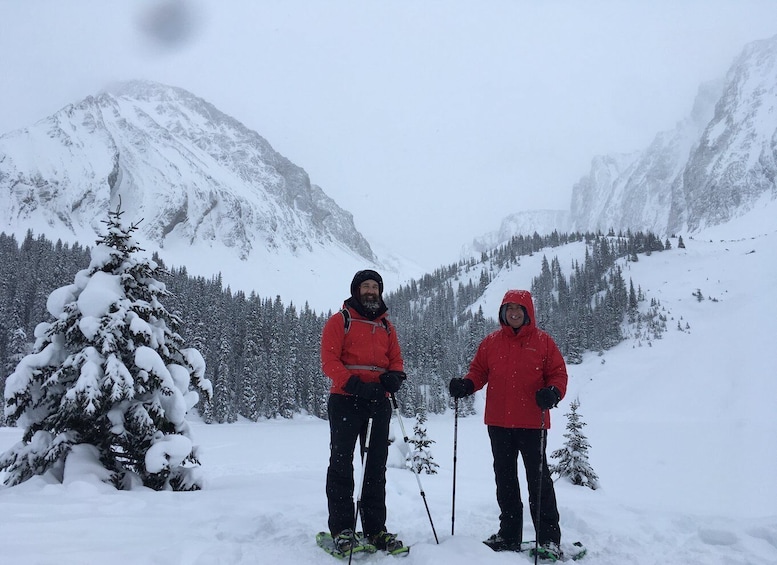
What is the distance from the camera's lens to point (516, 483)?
15.5 feet

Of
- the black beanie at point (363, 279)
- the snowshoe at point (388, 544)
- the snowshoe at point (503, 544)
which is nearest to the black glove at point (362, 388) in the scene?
the black beanie at point (363, 279)

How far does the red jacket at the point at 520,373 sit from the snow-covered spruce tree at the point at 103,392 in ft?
18.2

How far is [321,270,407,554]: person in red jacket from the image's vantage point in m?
4.33

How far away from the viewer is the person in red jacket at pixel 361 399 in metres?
4.33

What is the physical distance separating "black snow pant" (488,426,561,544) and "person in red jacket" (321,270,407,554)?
1.18 metres

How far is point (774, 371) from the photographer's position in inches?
1671

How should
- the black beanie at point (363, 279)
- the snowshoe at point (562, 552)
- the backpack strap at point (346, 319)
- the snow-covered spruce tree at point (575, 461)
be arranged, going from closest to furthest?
the snowshoe at point (562, 552) → the backpack strap at point (346, 319) → the black beanie at point (363, 279) → the snow-covered spruce tree at point (575, 461)

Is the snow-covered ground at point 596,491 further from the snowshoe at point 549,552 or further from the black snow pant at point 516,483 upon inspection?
the black snow pant at point 516,483

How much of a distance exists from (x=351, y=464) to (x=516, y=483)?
1766mm

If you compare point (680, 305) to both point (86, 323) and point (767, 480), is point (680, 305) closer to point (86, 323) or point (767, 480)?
point (767, 480)

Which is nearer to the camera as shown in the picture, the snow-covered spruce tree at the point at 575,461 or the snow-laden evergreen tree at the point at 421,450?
the snow-covered spruce tree at the point at 575,461

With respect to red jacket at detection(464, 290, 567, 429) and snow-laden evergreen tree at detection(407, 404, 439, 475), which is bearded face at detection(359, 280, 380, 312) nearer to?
red jacket at detection(464, 290, 567, 429)

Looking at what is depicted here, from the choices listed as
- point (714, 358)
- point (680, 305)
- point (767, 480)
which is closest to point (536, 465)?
point (767, 480)

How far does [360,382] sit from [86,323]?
5.69 meters
